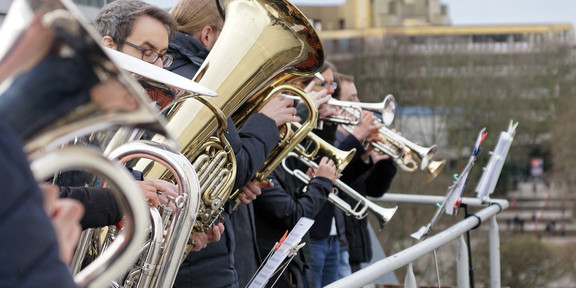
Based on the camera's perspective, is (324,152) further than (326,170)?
Yes

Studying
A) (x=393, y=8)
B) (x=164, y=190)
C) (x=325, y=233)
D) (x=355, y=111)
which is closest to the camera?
(x=164, y=190)

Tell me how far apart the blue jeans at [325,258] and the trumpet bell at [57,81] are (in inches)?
129

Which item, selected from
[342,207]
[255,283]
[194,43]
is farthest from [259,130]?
[342,207]

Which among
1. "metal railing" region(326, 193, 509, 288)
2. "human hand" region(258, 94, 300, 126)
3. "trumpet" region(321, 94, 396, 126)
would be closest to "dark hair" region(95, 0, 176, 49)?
"human hand" region(258, 94, 300, 126)

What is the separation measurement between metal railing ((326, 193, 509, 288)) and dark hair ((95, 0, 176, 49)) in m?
0.96

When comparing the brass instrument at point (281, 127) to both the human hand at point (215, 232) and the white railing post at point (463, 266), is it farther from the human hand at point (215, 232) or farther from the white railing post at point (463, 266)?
the white railing post at point (463, 266)

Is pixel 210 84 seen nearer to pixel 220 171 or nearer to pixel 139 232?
pixel 220 171

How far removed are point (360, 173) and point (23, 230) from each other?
3.93 meters

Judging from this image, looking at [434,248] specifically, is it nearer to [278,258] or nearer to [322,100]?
[278,258]

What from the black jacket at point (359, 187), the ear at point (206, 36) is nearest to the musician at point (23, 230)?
the ear at point (206, 36)

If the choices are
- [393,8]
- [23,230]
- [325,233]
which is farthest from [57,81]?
[393,8]

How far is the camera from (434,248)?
3.19 meters

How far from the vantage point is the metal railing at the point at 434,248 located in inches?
96.7

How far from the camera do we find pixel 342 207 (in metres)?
4.54
